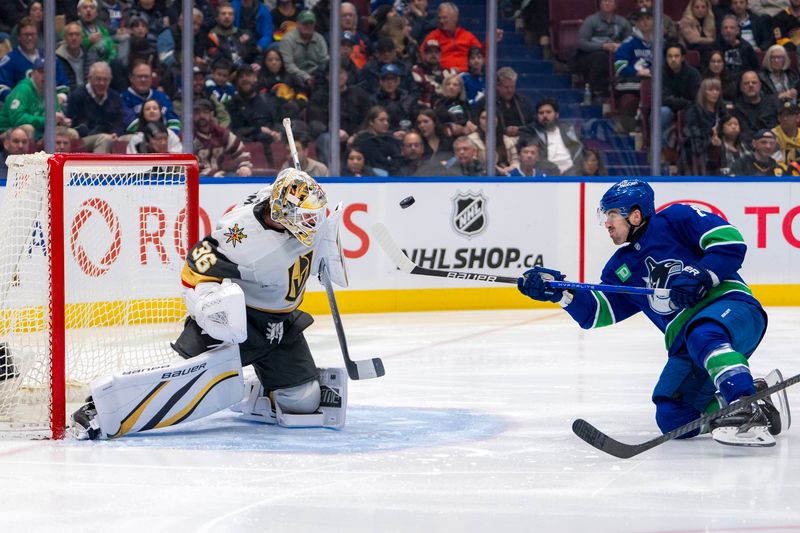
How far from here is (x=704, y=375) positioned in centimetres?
381

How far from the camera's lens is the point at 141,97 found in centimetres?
672

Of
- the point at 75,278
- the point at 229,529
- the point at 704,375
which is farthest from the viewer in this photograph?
the point at 75,278

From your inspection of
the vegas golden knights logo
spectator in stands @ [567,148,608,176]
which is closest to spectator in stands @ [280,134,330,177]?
spectator in stands @ [567,148,608,176]

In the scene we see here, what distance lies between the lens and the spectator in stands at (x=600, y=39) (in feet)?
25.2

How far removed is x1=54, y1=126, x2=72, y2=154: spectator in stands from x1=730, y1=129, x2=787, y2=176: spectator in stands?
372 centimetres

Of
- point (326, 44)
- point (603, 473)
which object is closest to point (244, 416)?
point (603, 473)

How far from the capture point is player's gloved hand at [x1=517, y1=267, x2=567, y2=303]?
373 centimetres

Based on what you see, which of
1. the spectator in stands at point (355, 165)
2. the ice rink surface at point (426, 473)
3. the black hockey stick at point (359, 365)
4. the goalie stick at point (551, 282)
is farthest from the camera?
the spectator in stands at point (355, 165)

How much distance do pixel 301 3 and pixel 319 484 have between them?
4.34 m

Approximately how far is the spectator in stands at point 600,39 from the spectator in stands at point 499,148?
664 millimetres

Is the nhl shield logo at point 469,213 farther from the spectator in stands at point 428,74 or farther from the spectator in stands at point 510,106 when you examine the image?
the spectator in stands at point 428,74

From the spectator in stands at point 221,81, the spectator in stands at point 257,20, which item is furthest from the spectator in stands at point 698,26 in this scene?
the spectator in stands at point 221,81

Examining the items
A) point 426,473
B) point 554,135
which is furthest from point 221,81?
point 426,473

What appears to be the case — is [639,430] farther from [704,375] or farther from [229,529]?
[229,529]
